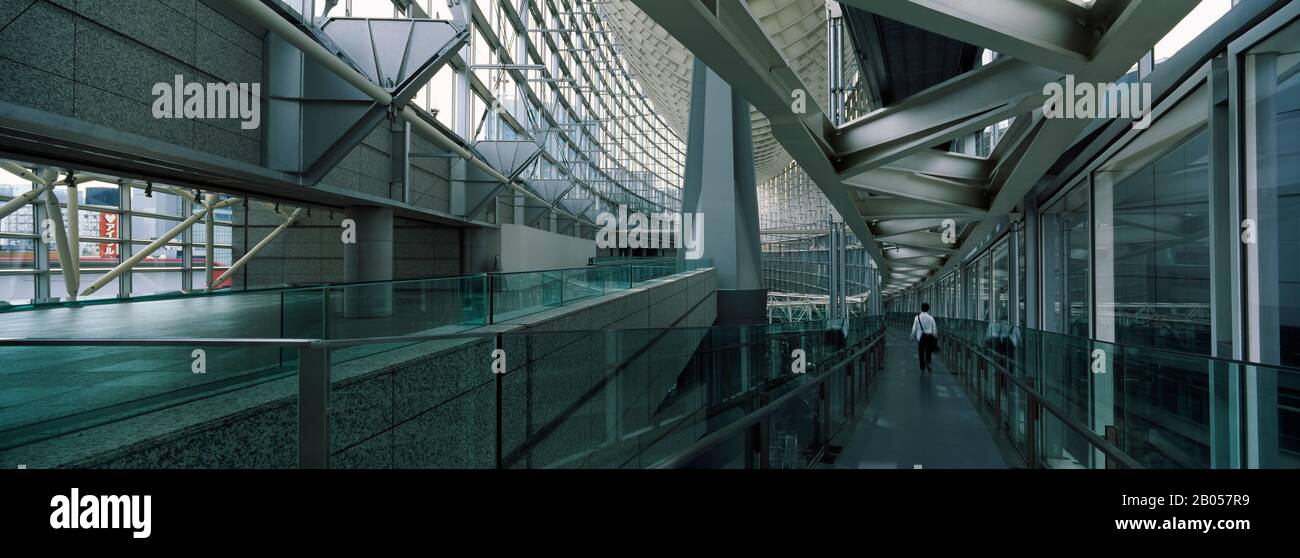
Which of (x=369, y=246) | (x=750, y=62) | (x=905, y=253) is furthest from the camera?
(x=905, y=253)

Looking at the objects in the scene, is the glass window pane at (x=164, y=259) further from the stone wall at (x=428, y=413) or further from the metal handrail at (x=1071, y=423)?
the metal handrail at (x=1071, y=423)

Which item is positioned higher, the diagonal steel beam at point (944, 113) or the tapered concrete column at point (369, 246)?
the diagonal steel beam at point (944, 113)

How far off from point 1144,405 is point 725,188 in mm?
14720

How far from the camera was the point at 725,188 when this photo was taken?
59.4 feet

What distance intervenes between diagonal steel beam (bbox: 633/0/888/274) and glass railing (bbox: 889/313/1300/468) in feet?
10.4

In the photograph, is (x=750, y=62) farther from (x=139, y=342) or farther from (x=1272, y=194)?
(x=139, y=342)

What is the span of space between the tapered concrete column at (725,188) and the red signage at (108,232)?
1391cm

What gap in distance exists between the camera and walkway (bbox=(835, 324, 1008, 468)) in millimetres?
5324

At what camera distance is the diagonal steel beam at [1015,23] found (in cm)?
419

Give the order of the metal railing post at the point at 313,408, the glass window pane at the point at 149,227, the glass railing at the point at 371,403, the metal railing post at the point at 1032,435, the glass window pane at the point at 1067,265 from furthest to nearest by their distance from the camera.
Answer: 1. the glass window pane at the point at 149,227
2. the glass window pane at the point at 1067,265
3. the metal railing post at the point at 1032,435
4. the glass railing at the point at 371,403
5. the metal railing post at the point at 313,408

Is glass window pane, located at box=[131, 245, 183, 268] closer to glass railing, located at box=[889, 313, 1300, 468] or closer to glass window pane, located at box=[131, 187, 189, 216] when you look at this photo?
glass window pane, located at box=[131, 187, 189, 216]
